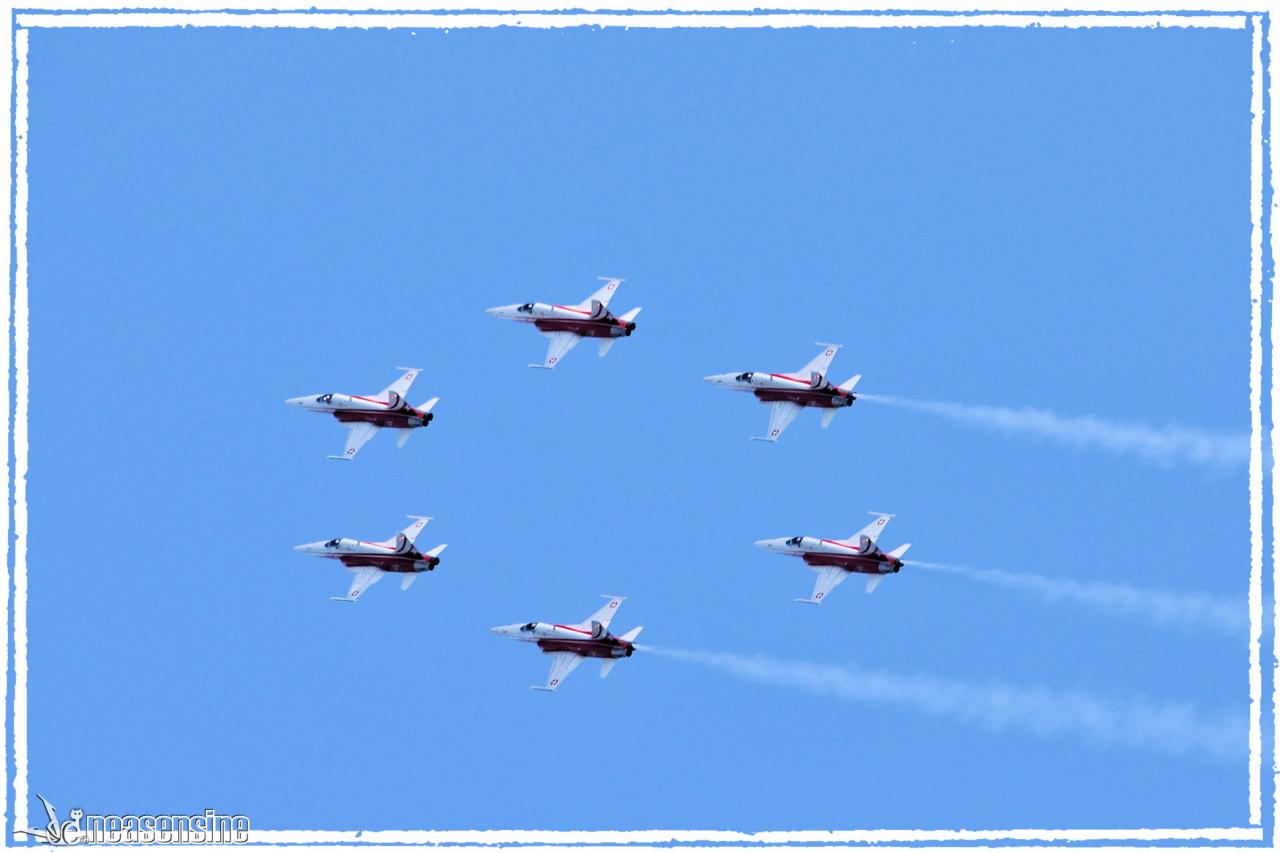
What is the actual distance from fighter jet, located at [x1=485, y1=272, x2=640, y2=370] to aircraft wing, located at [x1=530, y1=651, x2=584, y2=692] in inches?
416

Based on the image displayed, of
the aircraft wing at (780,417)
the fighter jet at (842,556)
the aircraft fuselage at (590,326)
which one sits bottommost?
the fighter jet at (842,556)

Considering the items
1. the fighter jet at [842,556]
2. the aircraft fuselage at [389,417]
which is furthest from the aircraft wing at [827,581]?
the aircraft fuselage at [389,417]

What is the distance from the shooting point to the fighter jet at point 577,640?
102 metres

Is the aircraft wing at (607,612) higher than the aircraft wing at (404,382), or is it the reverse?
the aircraft wing at (404,382)

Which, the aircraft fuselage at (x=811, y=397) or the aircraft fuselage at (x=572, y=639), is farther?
the aircraft fuselage at (x=811, y=397)

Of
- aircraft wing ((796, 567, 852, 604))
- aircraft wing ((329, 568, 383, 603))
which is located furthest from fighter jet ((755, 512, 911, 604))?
aircraft wing ((329, 568, 383, 603))

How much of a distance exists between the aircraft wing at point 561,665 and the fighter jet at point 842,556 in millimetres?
8118

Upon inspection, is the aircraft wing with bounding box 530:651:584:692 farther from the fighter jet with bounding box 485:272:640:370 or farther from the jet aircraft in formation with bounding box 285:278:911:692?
the fighter jet with bounding box 485:272:640:370

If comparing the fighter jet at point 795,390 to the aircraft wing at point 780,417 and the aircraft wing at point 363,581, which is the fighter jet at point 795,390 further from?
the aircraft wing at point 363,581

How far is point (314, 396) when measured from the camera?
107688 mm

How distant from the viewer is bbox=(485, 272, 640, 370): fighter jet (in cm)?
10538

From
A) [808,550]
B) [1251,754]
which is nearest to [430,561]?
[808,550]

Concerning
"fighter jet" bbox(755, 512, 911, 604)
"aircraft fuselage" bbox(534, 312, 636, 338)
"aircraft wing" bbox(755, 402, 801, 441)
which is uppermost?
"aircraft fuselage" bbox(534, 312, 636, 338)

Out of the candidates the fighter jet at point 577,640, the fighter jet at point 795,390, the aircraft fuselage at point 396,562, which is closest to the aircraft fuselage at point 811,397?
the fighter jet at point 795,390
